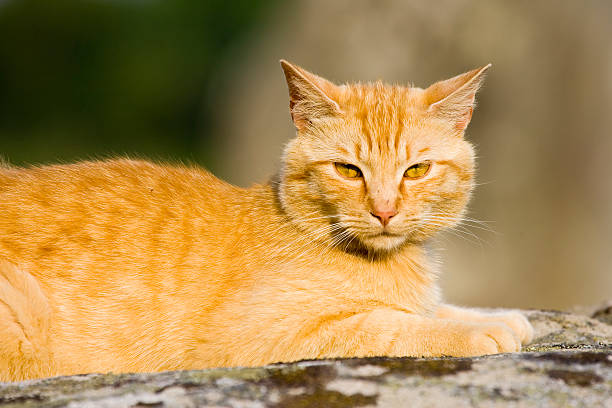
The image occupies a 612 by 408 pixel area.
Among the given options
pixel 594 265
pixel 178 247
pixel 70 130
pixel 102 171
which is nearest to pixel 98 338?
pixel 178 247

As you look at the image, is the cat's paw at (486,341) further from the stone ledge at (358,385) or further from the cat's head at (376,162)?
the cat's head at (376,162)

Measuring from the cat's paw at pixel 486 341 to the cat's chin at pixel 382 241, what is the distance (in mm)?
658

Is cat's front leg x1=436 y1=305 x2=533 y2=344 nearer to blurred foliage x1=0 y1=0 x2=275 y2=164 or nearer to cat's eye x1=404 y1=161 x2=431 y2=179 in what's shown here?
cat's eye x1=404 y1=161 x2=431 y2=179

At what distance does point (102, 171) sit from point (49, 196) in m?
0.40

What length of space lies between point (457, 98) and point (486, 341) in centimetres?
152

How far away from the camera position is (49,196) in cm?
439

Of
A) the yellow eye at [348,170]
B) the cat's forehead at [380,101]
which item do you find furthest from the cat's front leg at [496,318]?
the cat's forehead at [380,101]

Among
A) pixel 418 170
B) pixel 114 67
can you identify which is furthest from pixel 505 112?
pixel 114 67

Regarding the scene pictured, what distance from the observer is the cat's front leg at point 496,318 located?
177 inches

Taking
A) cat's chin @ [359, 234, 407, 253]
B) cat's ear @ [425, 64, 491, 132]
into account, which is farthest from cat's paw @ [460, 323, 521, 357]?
cat's ear @ [425, 64, 491, 132]

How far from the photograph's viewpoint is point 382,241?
13.5 feet

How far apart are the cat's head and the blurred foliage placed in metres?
14.6

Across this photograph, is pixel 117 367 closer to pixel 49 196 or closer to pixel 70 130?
pixel 49 196

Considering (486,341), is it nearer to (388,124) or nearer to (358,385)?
(358,385)
